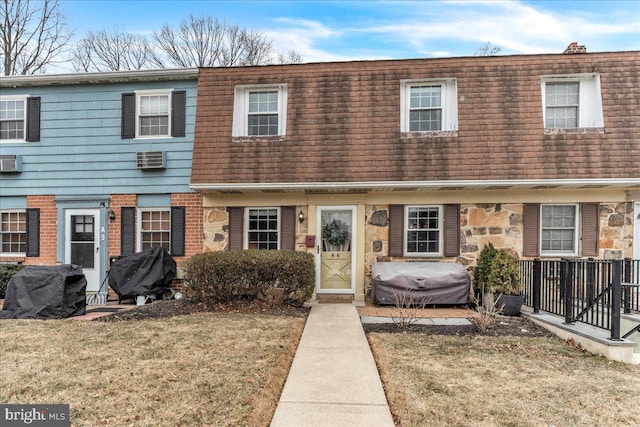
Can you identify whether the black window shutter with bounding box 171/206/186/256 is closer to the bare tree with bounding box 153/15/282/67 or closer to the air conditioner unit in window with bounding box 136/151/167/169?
the air conditioner unit in window with bounding box 136/151/167/169

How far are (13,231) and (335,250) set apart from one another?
832cm

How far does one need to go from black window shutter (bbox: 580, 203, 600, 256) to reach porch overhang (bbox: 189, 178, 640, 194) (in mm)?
514

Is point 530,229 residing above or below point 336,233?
above

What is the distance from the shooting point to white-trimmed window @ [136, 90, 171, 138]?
30.3 feet

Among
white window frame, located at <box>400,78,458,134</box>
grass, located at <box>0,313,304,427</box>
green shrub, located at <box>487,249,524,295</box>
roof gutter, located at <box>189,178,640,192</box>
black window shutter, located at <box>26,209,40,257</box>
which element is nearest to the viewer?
grass, located at <box>0,313,304,427</box>

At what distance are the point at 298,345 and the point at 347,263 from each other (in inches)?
149

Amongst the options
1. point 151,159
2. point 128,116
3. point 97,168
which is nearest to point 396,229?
point 151,159

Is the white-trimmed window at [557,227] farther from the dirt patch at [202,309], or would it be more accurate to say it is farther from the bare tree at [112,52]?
the bare tree at [112,52]

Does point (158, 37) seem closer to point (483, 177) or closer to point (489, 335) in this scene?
point (483, 177)

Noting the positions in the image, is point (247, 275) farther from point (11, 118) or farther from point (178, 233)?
point (11, 118)

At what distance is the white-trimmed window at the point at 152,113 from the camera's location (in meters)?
9.25

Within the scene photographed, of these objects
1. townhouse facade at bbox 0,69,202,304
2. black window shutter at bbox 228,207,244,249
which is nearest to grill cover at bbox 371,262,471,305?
black window shutter at bbox 228,207,244,249

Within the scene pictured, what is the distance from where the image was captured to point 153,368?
13.7ft

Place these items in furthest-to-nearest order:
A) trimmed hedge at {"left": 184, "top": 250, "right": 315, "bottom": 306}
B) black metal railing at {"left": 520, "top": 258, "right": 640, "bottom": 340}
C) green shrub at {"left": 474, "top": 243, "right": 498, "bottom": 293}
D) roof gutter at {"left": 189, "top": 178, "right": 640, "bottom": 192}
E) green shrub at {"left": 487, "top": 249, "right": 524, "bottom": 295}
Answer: roof gutter at {"left": 189, "top": 178, "right": 640, "bottom": 192}, green shrub at {"left": 474, "top": 243, "right": 498, "bottom": 293}, green shrub at {"left": 487, "top": 249, "right": 524, "bottom": 295}, trimmed hedge at {"left": 184, "top": 250, "right": 315, "bottom": 306}, black metal railing at {"left": 520, "top": 258, "right": 640, "bottom": 340}
